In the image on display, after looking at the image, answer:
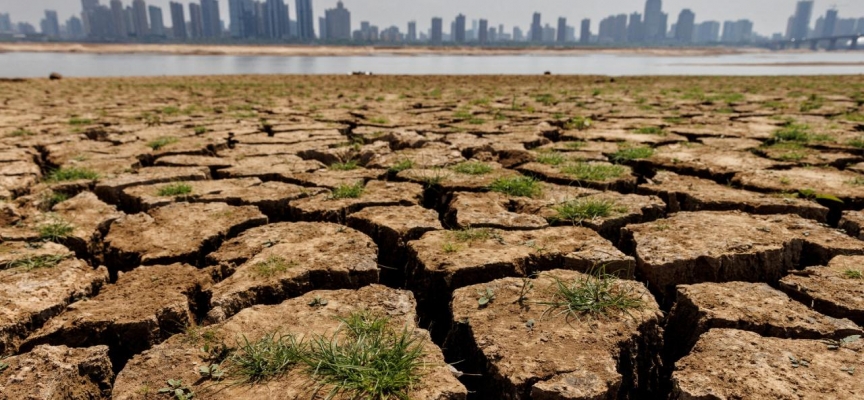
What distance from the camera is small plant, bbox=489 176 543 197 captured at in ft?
9.61

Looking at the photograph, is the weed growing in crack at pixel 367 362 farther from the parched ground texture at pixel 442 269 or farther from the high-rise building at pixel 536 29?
the high-rise building at pixel 536 29

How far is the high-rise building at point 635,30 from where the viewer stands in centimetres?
17000

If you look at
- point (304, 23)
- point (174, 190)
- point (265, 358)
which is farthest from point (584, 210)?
point (304, 23)

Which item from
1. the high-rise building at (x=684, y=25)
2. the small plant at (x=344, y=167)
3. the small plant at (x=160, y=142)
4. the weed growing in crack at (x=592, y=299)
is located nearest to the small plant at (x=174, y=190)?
the small plant at (x=344, y=167)

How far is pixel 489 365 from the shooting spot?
1.43 m

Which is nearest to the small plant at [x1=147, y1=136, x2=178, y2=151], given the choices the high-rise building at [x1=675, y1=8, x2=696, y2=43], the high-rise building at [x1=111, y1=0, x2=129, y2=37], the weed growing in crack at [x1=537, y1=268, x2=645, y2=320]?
the weed growing in crack at [x1=537, y1=268, x2=645, y2=320]

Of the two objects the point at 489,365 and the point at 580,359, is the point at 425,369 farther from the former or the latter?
the point at 580,359

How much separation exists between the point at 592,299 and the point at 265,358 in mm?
970

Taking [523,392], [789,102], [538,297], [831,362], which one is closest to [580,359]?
[523,392]

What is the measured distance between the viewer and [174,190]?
2971 millimetres

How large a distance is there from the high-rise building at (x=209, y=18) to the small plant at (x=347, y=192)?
144636 millimetres

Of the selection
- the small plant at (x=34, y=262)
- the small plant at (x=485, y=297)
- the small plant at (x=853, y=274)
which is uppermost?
the small plant at (x=853, y=274)

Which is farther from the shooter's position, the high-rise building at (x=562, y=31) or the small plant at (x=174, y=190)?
the high-rise building at (x=562, y=31)

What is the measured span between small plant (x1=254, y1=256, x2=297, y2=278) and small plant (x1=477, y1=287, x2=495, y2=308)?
0.70m
